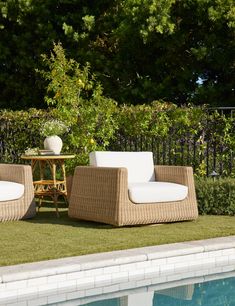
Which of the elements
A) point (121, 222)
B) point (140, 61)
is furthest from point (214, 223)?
point (140, 61)

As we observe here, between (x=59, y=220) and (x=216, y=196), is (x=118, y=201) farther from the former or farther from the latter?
(x=216, y=196)

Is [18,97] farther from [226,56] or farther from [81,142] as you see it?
[81,142]

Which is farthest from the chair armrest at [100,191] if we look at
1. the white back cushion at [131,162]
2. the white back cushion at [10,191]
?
the white back cushion at [10,191]

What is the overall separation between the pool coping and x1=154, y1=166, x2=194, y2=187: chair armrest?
176cm

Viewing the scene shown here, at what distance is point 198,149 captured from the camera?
405 inches

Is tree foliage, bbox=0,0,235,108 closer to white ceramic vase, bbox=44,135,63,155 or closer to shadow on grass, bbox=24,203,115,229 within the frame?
white ceramic vase, bbox=44,135,63,155

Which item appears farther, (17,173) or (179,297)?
(17,173)

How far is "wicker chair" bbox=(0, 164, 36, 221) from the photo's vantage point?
7.89 meters

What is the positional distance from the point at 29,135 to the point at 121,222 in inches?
183

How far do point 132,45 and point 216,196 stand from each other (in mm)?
8506

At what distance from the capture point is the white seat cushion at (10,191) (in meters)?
7.72

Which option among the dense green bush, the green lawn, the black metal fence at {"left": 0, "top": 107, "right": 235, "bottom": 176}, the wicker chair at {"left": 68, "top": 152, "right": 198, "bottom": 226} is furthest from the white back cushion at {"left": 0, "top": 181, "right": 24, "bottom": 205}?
the black metal fence at {"left": 0, "top": 107, "right": 235, "bottom": 176}

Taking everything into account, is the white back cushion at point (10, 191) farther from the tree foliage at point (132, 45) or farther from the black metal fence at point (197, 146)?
the tree foliage at point (132, 45)

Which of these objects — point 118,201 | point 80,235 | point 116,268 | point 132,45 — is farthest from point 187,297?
point 132,45
